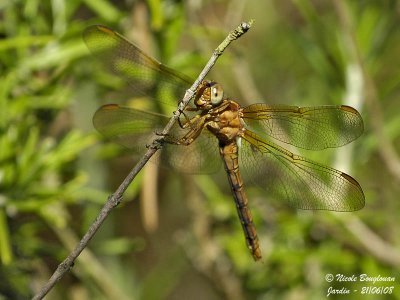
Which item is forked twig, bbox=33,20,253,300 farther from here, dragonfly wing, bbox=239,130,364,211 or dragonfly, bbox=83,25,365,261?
→ dragonfly wing, bbox=239,130,364,211

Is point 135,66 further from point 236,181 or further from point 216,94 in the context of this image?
point 236,181

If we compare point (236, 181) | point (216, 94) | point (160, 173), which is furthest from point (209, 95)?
point (160, 173)

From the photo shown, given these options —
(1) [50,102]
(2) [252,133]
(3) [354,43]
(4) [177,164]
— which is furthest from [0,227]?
(3) [354,43]

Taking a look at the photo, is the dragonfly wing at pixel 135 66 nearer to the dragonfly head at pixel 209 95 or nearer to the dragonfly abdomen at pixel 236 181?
the dragonfly head at pixel 209 95

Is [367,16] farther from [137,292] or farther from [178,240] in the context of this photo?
[137,292]

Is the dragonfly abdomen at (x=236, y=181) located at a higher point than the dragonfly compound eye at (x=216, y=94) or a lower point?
lower

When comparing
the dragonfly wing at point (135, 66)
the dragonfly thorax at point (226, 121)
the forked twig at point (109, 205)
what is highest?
the dragonfly wing at point (135, 66)

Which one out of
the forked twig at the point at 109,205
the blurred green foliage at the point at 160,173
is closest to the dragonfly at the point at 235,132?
the blurred green foliage at the point at 160,173

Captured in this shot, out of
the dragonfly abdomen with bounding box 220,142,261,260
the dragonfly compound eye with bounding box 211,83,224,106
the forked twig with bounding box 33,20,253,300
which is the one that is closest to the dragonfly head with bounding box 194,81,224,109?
the dragonfly compound eye with bounding box 211,83,224,106
